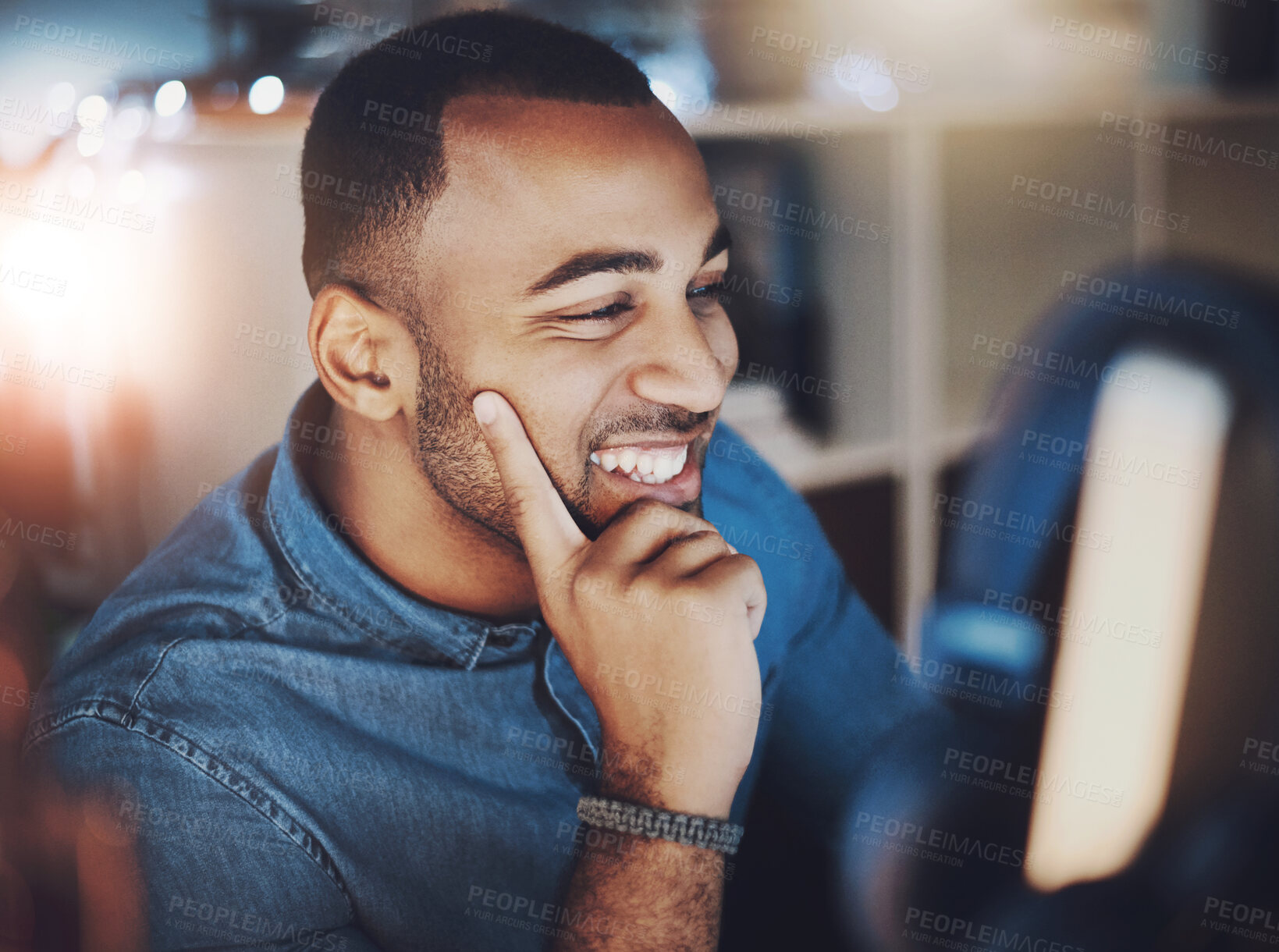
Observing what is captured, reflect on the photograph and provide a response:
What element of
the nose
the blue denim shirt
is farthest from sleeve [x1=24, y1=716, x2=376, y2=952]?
the nose

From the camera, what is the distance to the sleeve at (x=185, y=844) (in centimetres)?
84

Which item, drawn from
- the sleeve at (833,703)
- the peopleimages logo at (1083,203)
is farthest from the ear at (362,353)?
the peopleimages logo at (1083,203)

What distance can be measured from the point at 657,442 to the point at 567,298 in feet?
0.65

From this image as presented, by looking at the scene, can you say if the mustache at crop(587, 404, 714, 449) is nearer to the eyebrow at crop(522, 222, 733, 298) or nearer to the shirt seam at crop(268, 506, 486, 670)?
the eyebrow at crop(522, 222, 733, 298)

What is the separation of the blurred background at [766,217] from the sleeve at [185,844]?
0.14 metres

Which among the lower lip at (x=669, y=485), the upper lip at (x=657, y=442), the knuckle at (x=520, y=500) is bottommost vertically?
the knuckle at (x=520, y=500)

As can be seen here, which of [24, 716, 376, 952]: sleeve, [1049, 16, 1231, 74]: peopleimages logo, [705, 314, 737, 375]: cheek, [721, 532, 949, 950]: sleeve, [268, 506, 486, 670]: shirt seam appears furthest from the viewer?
[1049, 16, 1231, 74]: peopleimages logo

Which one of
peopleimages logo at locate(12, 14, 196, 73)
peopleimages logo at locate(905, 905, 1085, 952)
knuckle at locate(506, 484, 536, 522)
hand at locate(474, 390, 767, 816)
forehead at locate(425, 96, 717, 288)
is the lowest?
peopleimages logo at locate(905, 905, 1085, 952)

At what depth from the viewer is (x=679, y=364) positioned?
38.7 inches

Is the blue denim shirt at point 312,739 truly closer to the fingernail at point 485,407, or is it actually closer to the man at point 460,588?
the man at point 460,588

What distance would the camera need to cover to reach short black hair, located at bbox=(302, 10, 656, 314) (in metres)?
0.89

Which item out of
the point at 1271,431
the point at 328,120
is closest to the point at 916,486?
the point at 1271,431

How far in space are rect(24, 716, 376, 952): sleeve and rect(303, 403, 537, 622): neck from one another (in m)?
0.28

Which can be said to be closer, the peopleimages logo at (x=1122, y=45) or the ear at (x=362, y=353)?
the ear at (x=362, y=353)
